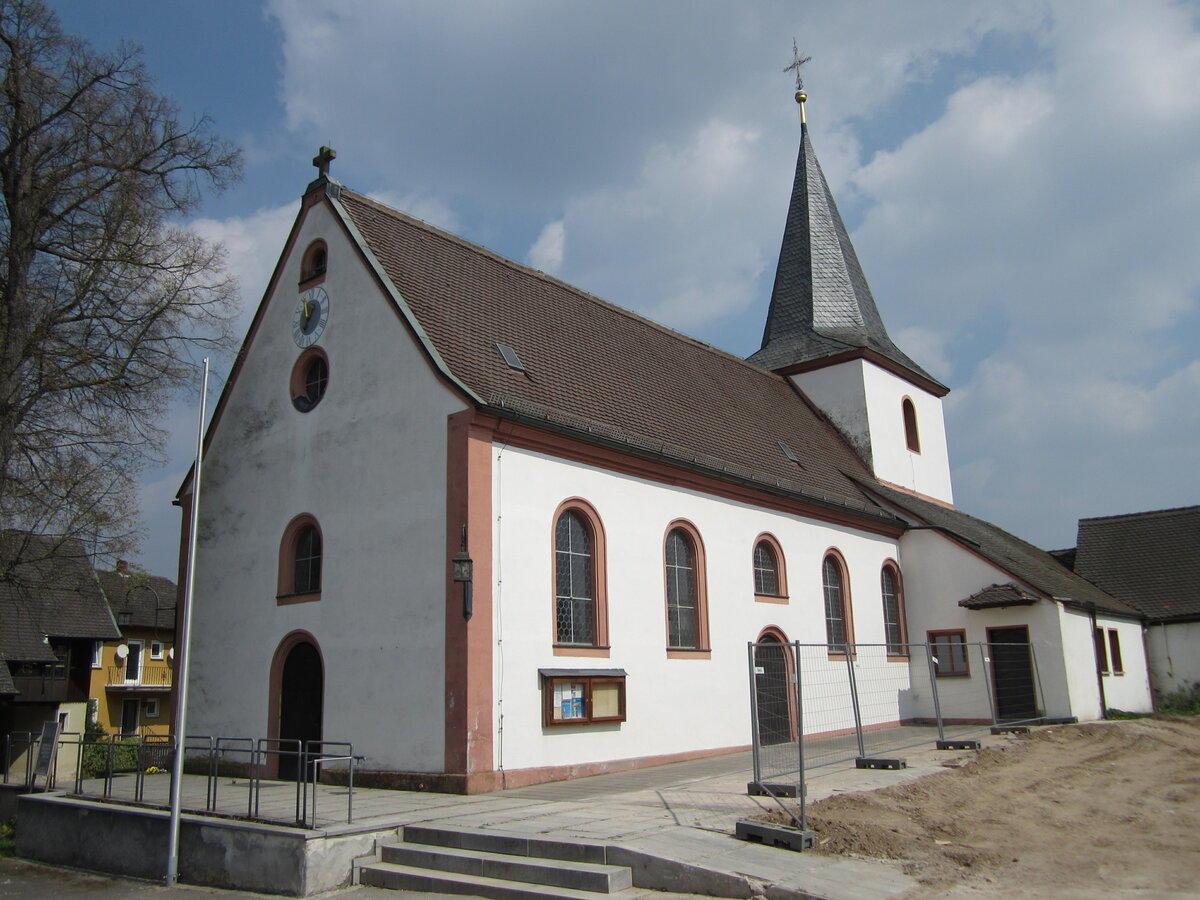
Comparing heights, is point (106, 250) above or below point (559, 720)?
above

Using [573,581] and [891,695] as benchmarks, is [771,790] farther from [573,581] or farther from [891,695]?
[891,695]

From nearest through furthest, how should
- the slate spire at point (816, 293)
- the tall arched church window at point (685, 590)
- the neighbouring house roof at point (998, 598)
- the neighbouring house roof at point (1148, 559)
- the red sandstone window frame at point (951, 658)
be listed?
the tall arched church window at point (685, 590), the neighbouring house roof at point (998, 598), the red sandstone window frame at point (951, 658), the neighbouring house roof at point (1148, 559), the slate spire at point (816, 293)

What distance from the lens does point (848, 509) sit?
2331 centimetres

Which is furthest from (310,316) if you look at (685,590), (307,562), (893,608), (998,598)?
(998,598)

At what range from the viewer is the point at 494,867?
931 centimetres

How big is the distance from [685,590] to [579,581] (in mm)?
3048

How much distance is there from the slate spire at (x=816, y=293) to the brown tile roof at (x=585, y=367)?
15.6 ft

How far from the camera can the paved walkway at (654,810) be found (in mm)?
8289

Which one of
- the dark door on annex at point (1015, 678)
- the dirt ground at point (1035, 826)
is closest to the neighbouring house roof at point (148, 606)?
the dark door on annex at point (1015, 678)

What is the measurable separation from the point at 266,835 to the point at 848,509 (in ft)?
53.0

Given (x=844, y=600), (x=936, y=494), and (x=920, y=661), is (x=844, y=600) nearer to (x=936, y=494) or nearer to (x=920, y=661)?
(x=920, y=661)

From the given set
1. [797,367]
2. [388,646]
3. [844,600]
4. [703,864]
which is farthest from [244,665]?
[797,367]

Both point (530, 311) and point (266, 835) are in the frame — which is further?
point (530, 311)

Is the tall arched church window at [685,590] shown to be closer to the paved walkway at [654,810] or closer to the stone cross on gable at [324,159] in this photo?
the paved walkway at [654,810]
